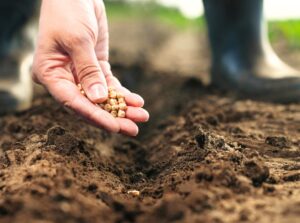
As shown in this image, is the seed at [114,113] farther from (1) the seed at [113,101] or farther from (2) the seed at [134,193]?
(2) the seed at [134,193]

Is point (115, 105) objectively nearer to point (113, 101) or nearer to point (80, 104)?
point (113, 101)

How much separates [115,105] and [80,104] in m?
0.17

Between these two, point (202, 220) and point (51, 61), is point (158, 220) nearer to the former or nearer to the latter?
point (202, 220)

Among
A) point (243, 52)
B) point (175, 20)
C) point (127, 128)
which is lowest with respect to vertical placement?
point (127, 128)

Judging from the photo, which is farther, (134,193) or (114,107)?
(114,107)

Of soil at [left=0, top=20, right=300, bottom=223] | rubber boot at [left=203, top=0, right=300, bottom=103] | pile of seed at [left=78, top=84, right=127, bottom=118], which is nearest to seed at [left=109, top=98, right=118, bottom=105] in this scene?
pile of seed at [left=78, top=84, right=127, bottom=118]

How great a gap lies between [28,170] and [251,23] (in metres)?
2.31

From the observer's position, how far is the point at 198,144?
83.1 inches

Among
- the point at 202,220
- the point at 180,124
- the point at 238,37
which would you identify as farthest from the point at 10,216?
the point at 238,37

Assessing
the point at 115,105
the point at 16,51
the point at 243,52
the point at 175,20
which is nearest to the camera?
the point at 115,105

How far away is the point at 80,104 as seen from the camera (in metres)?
2.09

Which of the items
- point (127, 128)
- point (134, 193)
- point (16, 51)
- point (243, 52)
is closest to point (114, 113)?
point (127, 128)

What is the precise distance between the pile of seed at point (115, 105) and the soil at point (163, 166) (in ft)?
0.64

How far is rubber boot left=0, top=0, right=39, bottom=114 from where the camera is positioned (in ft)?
11.0
